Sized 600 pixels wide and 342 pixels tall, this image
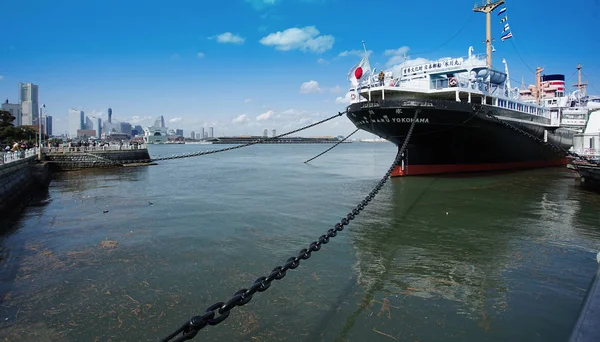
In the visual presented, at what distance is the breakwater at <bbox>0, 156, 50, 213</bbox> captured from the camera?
52.7 feet

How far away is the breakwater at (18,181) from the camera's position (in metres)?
16.1

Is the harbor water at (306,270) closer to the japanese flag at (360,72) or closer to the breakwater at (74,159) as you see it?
the japanese flag at (360,72)

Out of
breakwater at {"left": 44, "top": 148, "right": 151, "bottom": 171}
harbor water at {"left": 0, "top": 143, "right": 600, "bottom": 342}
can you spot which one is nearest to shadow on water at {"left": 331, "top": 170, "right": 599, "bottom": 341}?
harbor water at {"left": 0, "top": 143, "right": 600, "bottom": 342}

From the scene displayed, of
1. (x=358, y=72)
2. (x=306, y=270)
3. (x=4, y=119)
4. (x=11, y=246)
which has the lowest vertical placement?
(x=11, y=246)

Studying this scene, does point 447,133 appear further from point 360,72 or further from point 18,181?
point 18,181

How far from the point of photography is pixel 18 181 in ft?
64.7

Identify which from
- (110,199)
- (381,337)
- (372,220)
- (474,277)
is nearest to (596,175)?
(372,220)

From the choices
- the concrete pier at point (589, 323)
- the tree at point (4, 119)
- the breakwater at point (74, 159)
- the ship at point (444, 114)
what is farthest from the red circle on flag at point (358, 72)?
the tree at point (4, 119)

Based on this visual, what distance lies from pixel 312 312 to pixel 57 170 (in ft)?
123

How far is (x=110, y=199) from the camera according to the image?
1858 centimetres

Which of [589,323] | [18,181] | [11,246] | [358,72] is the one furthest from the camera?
[358,72]

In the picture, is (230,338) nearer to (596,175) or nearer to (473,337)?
(473,337)

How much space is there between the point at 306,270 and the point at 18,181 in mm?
20156

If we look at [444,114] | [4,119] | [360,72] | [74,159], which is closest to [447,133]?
[444,114]
